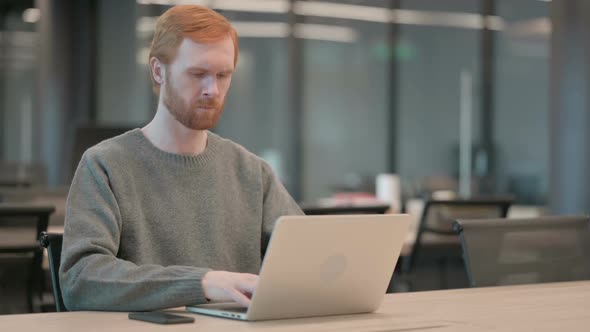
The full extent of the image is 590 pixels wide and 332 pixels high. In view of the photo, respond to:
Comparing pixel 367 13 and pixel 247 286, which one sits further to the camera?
pixel 367 13

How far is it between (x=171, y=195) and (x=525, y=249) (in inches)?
40.8

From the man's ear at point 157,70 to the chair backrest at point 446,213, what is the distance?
2793 millimetres

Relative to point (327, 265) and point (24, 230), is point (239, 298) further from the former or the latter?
point (24, 230)

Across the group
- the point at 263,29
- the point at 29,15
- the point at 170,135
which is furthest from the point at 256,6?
the point at 170,135

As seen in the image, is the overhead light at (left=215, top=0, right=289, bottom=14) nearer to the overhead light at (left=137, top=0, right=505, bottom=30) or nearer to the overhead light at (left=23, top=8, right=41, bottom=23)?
the overhead light at (left=137, top=0, right=505, bottom=30)

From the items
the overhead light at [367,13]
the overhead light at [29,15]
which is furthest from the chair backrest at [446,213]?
the overhead light at [29,15]

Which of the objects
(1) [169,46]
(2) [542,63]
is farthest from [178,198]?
(2) [542,63]

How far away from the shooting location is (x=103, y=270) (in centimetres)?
207

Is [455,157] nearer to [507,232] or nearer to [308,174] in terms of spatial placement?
[308,174]

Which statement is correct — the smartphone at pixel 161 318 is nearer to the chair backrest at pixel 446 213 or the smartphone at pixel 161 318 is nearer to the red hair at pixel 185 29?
the red hair at pixel 185 29

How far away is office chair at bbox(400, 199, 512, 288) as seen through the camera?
5.06 metres

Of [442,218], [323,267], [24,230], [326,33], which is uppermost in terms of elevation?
[326,33]

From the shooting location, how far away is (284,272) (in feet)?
6.14

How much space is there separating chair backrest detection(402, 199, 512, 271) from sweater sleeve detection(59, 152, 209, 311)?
2.97m
